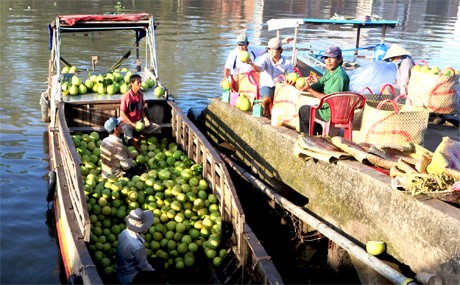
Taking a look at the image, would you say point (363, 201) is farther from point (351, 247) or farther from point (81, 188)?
point (81, 188)

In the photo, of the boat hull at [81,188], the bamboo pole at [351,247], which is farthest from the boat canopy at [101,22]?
the bamboo pole at [351,247]

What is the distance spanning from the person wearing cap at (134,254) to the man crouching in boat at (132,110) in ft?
10.5

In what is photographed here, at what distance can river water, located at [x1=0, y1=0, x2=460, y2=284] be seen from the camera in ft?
26.2

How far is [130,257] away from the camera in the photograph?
18.1ft

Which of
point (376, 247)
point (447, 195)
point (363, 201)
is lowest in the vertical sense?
point (376, 247)

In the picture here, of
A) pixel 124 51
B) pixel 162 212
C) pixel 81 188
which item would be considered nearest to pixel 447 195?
pixel 162 212

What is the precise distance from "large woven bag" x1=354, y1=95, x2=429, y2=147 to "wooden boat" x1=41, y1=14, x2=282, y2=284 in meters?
2.22

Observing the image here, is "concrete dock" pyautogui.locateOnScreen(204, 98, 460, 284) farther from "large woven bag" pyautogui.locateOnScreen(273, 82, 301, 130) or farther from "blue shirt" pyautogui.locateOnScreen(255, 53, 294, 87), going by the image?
"blue shirt" pyautogui.locateOnScreen(255, 53, 294, 87)

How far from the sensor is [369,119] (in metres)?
7.12

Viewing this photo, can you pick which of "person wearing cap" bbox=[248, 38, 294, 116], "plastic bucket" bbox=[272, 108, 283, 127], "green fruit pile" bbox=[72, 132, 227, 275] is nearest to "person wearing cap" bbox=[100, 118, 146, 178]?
"green fruit pile" bbox=[72, 132, 227, 275]

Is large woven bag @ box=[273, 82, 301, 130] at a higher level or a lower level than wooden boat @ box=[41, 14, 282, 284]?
higher

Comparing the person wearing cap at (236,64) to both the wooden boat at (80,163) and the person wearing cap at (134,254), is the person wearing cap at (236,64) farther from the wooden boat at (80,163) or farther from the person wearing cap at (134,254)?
the person wearing cap at (134,254)

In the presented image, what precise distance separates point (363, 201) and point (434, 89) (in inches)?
164

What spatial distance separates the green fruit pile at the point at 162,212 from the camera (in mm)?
6375
